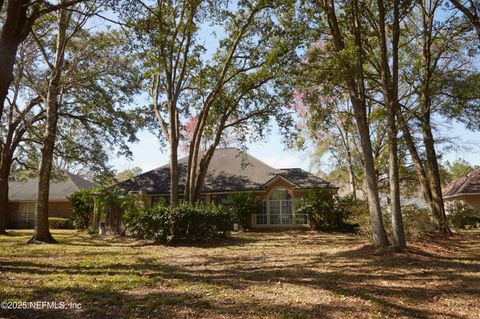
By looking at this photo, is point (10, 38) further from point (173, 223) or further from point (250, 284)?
point (173, 223)

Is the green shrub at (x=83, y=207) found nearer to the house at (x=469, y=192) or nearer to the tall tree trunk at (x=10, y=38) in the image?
the tall tree trunk at (x=10, y=38)

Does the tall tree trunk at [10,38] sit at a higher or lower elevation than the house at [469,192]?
higher

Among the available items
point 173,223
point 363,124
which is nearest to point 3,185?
point 173,223

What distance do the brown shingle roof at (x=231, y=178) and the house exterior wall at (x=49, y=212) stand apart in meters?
8.70

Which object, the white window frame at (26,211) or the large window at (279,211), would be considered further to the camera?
the white window frame at (26,211)

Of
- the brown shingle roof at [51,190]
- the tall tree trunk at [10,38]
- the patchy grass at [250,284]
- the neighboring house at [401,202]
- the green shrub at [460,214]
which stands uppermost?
the tall tree trunk at [10,38]

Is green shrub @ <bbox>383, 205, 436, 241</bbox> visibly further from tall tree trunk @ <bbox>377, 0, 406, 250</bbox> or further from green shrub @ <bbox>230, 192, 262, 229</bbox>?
green shrub @ <bbox>230, 192, 262, 229</bbox>

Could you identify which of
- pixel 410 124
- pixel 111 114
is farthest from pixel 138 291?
pixel 410 124

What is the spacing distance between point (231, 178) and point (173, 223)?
41.6 ft

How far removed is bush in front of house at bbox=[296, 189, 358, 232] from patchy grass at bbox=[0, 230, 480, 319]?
10426 millimetres

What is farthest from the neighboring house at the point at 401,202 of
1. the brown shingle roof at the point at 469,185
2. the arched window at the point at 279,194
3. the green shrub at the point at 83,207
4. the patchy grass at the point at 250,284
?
the green shrub at the point at 83,207

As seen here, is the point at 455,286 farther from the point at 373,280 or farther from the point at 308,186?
the point at 308,186

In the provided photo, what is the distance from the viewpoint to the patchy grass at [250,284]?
5.45 m

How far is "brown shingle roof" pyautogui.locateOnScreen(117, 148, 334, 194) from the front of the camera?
25553mm
